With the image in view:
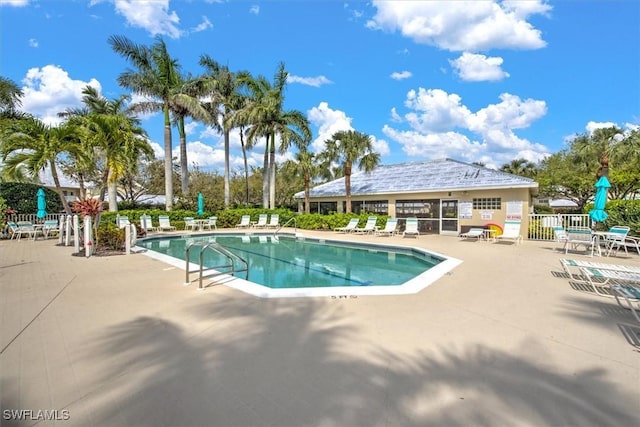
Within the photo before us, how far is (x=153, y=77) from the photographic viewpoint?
20688mm

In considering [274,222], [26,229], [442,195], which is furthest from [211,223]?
[442,195]

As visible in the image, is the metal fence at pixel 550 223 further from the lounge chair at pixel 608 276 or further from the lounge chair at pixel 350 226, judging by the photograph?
the lounge chair at pixel 608 276

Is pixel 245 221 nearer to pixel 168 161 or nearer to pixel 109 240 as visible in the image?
pixel 168 161

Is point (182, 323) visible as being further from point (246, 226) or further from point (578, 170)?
point (578, 170)

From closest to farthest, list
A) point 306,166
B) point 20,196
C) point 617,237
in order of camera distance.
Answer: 1. point 617,237
2. point 20,196
3. point 306,166

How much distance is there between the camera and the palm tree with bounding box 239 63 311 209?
2086 cm

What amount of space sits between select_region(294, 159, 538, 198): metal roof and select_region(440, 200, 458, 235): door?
109 centimetres

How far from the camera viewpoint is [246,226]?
70.9 feet

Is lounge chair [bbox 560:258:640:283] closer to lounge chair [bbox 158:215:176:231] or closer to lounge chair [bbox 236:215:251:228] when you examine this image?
lounge chair [bbox 236:215:251:228]

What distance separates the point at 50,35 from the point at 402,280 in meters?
13.2

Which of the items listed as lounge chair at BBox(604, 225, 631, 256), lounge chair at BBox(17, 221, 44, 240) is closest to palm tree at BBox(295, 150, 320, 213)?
lounge chair at BBox(17, 221, 44, 240)

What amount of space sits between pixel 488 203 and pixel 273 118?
587 inches

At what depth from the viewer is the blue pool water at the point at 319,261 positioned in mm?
8023

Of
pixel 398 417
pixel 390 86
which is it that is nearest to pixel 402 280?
pixel 398 417
